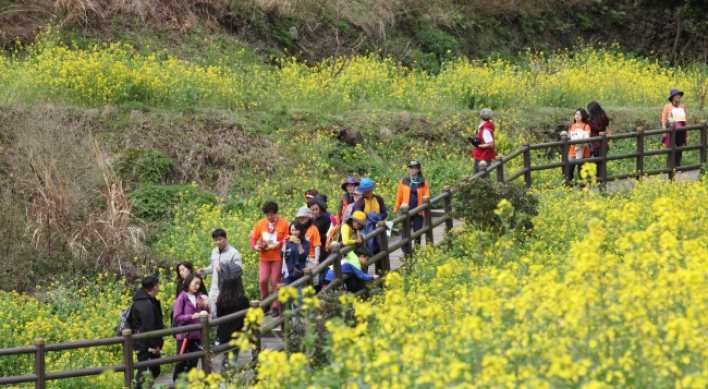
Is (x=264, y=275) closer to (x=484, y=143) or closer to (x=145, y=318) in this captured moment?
(x=145, y=318)

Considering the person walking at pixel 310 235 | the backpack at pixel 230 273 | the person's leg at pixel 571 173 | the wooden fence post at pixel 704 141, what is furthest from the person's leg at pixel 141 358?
the wooden fence post at pixel 704 141

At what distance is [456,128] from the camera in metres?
21.5

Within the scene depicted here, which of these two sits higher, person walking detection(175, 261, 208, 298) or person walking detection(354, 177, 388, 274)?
person walking detection(354, 177, 388, 274)

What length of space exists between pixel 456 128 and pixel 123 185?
7.02m

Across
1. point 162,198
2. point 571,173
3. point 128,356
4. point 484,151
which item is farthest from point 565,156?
point 128,356

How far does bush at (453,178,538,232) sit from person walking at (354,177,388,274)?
1.60 m

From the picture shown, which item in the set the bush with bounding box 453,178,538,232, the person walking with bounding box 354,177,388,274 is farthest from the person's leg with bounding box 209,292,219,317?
the bush with bounding box 453,178,538,232

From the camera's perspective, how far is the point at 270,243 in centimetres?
1325

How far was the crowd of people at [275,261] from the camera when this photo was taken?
1161cm

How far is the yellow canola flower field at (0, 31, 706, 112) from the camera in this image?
64.5 ft

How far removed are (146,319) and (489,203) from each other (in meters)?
5.68

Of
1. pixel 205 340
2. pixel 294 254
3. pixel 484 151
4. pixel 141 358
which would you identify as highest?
pixel 484 151

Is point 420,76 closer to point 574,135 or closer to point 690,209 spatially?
point 574,135

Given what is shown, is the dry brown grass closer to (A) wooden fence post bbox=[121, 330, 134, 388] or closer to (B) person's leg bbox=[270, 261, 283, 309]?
(B) person's leg bbox=[270, 261, 283, 309]
